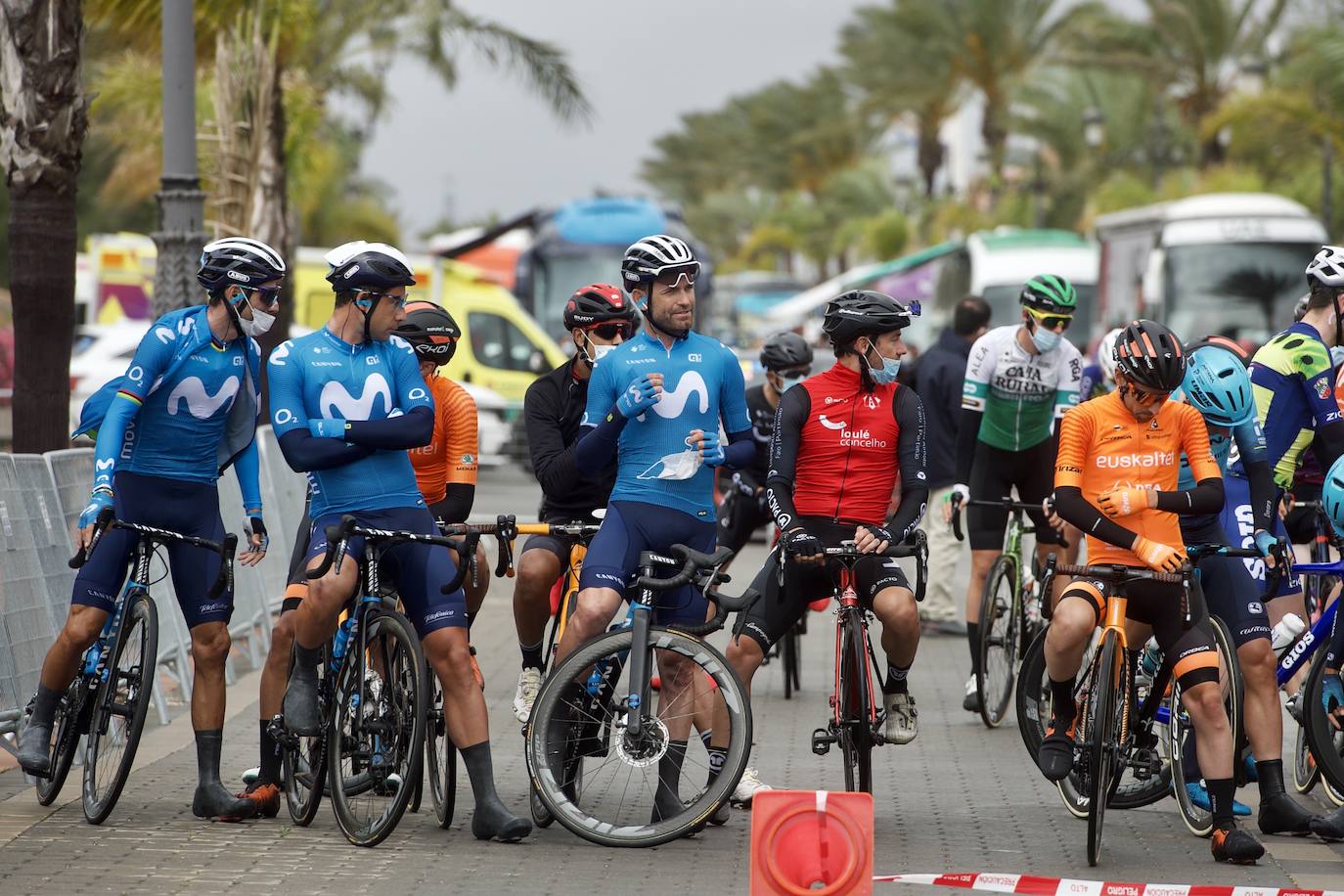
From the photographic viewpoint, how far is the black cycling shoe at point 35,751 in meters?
7.61

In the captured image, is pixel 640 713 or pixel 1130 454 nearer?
pixel 640 713

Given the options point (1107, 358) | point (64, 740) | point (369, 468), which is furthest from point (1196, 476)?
point (64, 740)

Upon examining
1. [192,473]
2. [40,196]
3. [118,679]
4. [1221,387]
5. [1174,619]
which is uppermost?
[40,196]

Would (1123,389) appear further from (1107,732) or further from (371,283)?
(371,283)

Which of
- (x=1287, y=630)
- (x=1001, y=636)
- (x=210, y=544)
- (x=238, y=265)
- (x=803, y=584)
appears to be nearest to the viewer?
(x=238, y=265)

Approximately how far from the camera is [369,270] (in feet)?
23.7

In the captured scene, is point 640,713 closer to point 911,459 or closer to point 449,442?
point 911,459

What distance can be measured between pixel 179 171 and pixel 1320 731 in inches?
305

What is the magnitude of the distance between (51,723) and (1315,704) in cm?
464

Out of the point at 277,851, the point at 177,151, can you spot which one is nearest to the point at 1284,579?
the point at 277,851

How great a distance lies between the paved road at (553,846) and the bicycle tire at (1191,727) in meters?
0.09

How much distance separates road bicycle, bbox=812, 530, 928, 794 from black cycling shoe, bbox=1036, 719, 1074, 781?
63 centimetres

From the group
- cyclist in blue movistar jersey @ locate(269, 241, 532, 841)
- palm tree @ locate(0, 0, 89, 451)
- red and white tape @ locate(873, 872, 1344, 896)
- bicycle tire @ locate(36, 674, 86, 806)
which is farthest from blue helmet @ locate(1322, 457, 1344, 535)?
palm tree @ locate(0, 0, 89, 451)

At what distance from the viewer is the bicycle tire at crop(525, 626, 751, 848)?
7.00 metres
